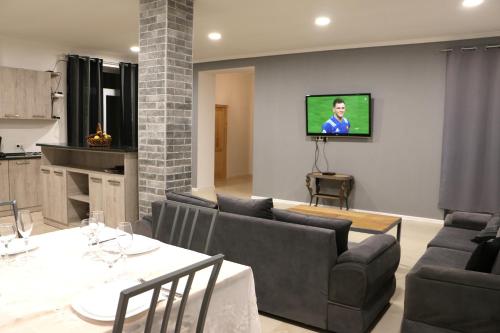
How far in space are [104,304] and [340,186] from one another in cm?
584

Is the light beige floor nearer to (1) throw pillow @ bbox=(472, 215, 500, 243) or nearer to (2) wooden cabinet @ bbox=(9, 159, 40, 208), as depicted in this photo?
(2) wooden cabinet @ bbox=(9, 159, 40, 208)

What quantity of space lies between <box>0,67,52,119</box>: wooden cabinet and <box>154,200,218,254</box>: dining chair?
4.68 metres

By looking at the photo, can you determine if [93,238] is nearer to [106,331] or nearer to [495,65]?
[106,331]

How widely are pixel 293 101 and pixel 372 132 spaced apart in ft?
5.07

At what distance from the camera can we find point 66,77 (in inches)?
296

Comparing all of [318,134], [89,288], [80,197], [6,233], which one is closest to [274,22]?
[318,134]

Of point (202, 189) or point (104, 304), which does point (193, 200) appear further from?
point (202, 189)

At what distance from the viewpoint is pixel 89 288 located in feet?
5.24

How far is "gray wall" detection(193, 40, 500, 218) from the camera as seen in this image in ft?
20.2

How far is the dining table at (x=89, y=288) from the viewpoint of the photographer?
1.34m

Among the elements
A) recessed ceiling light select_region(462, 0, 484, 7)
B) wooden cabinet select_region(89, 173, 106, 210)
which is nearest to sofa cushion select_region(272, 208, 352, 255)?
wooden cabinet select_region(89, 173, 106, 210)

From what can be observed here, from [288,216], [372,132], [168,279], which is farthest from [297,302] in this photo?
[372,132]

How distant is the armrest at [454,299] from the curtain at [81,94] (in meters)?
6.51

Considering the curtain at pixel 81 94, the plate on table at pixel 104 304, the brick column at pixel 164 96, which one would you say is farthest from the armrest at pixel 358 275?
the curtain at pixel 81 94
